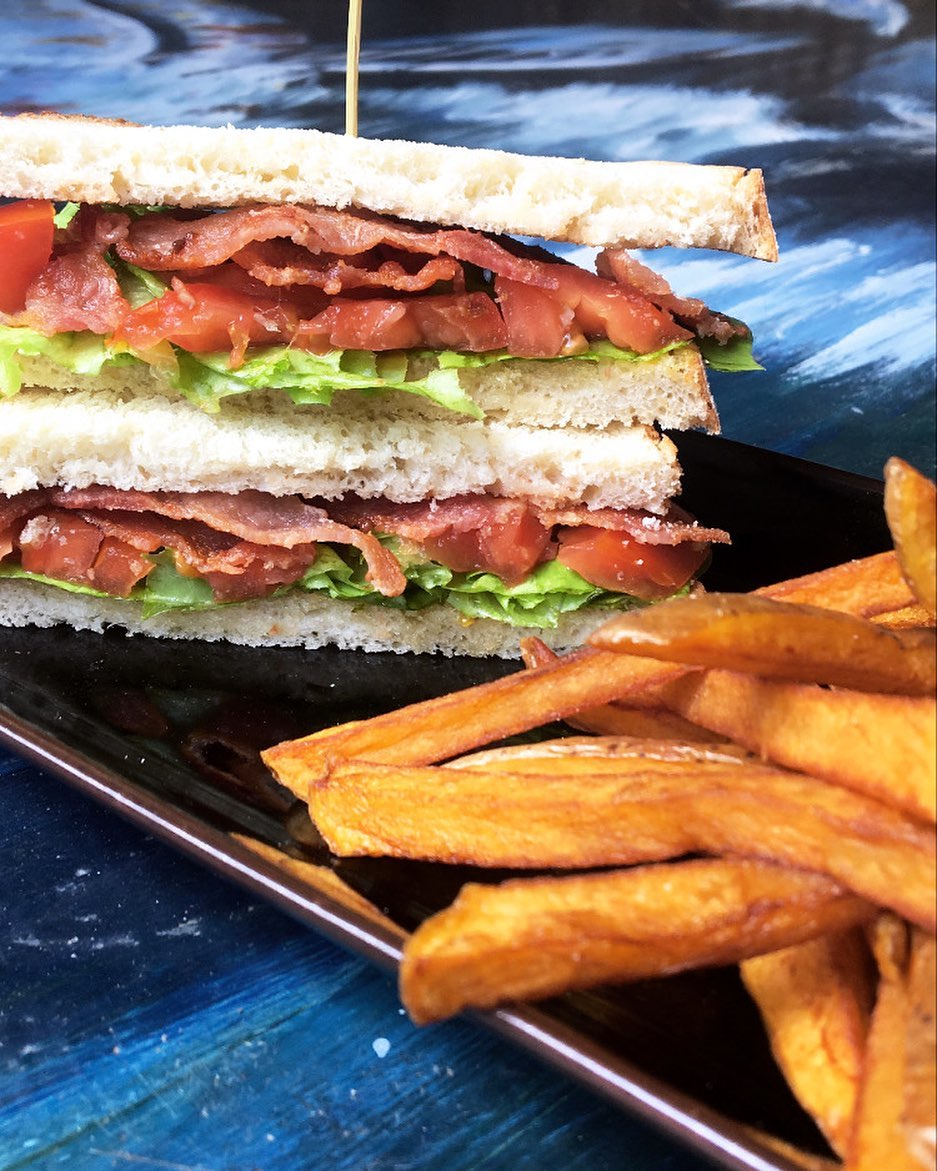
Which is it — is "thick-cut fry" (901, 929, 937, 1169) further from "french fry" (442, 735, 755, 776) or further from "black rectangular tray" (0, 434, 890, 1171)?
"french fry" (442, 735, 755, 776)

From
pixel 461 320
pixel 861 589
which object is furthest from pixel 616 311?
pixel 861 589

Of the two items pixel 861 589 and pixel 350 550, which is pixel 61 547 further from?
pixel 861 589

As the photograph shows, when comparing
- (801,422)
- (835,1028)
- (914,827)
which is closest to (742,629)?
(914,827)

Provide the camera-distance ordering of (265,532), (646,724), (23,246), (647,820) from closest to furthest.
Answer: (647,820), (646,724), (23,246), (265,532)

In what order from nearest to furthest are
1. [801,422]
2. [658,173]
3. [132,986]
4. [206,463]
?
[132,986], [658,173], [206,463], [801,422]

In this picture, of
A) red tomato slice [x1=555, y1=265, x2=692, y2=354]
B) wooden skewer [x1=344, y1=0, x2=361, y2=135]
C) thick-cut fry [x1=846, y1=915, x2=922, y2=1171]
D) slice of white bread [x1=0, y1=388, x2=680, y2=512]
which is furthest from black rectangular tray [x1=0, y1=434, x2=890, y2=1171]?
wooden skewer [x1=344, y1=0, x2=361, y2=135]

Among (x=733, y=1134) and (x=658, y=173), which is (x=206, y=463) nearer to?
(x=658, y=173)
